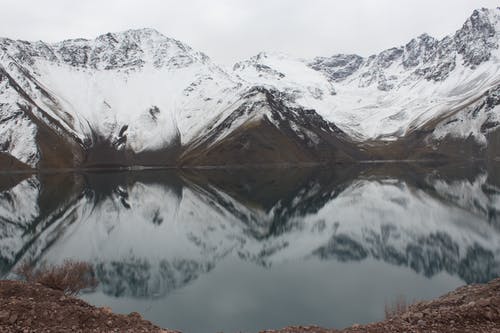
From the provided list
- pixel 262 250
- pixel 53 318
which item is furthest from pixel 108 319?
pixel 262 250

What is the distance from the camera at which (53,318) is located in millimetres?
22969

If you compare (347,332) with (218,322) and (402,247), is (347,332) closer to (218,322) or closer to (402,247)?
(218,322)

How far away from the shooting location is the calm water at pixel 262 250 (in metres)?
44.1

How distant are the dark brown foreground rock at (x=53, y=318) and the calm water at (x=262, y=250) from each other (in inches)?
532

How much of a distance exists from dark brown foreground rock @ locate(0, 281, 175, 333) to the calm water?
1352cm

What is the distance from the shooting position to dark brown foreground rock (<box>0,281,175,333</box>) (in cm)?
2203

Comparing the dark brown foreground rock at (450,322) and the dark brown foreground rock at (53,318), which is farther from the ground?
the dark brown foreground rock at (450,322)

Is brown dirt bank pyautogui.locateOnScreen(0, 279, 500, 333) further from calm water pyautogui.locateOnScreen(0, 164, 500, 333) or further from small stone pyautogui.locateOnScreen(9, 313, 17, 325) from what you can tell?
calm water pyautogui.locateOnScreen(0, 164, 500, 333)

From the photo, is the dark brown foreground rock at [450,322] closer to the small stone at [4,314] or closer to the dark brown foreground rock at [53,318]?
the dark brown foreground rock at [53,318]

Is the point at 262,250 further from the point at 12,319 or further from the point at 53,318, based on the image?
the point at 12,319

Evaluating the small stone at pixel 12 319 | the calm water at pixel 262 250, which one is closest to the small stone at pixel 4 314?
the small stone at pixel 12 319

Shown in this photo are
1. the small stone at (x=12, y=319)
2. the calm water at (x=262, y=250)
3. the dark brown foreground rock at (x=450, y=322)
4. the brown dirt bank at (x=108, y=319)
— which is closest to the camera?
the small stone at (x=12, y=319)

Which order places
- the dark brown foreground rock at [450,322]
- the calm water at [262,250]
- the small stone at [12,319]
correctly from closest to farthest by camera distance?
1. the small stone at [12,319]
2. the dark brown foreground rock at [450,322]
3. the calm water at [262,250]

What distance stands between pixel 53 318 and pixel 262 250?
171 feet
